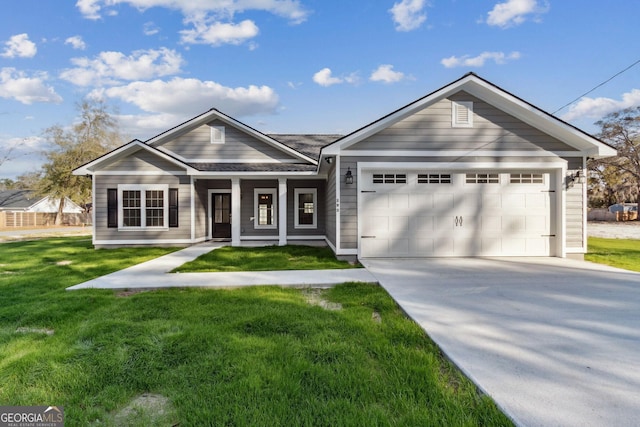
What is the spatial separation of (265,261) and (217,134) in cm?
708

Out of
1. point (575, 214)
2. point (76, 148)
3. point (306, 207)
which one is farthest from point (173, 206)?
point (76, 148)

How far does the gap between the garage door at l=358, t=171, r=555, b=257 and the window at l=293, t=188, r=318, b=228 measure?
5.06 meters

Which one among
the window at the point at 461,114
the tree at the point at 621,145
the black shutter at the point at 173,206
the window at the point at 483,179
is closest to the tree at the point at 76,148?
the black shutter at the point at 173,206

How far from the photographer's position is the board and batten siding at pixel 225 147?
12992 mm

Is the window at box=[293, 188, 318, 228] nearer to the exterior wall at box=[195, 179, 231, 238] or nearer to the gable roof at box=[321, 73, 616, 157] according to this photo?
the exterior wall at box=[195, 179, 231, 238]

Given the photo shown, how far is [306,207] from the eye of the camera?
1334 cm

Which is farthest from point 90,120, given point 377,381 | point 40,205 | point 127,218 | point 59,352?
point 377,381

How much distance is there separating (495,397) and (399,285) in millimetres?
3449

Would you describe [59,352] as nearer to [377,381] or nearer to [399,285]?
[377,381]

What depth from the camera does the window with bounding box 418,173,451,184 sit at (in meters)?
8.59

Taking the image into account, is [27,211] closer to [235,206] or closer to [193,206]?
[193,206]

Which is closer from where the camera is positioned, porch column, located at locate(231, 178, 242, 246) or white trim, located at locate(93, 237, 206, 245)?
white trim, located at locate(93, 237, 206, 245)

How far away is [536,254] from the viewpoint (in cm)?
866

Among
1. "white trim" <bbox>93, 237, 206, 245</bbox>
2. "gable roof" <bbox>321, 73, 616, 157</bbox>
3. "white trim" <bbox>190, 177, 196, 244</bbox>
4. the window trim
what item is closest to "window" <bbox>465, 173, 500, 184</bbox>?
"gable roof" <bbox>321, 73, 616, 157</bbox>
